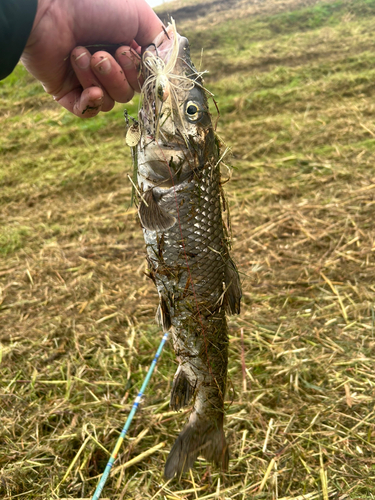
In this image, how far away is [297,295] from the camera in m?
3.74

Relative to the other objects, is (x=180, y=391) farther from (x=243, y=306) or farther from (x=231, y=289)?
(x=243, y=306)

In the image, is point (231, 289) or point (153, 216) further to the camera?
point (231, 289)

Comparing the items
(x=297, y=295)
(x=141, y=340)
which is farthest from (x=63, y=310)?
(x=297, y=295)

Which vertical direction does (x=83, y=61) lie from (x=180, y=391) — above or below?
above

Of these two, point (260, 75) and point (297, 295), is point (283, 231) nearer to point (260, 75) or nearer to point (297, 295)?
point (297, 295)

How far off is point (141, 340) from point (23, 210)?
11.2ft

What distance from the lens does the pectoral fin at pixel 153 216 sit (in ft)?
5.66

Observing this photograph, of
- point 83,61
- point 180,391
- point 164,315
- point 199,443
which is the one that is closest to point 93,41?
point 83,61

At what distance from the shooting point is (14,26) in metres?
1.77

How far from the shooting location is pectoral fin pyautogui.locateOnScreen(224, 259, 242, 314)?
196 centimetres

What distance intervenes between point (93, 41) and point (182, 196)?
3.30 feet

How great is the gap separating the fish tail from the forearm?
172 cm

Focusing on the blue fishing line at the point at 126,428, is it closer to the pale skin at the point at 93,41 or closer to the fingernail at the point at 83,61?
the pale skin at the point at 93,41

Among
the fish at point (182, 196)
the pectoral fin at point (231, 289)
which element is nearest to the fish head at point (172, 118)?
Result: the fish at point (182, 196)
